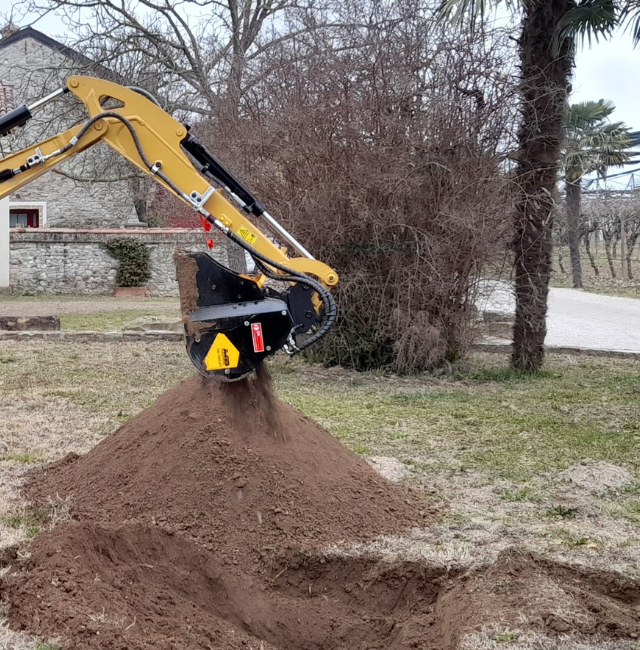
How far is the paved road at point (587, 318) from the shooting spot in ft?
34.8

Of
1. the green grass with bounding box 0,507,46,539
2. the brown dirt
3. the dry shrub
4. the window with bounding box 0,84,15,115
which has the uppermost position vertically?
the window with bounding box 0,84,15,115

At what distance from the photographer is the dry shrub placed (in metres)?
9.81

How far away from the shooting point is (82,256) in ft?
79.3

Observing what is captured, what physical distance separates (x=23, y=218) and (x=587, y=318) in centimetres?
1917

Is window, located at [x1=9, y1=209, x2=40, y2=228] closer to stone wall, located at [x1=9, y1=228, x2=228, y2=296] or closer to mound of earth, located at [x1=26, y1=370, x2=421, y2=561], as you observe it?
stone wall, located at [x1=9, y1=228, x2=228, y2=296]

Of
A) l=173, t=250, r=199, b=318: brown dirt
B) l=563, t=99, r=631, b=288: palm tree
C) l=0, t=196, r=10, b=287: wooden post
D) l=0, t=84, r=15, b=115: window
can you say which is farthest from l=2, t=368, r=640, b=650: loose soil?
l=563, t=99, r=631, b=288: palm tree

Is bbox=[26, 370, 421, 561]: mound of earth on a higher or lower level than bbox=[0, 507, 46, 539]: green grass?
higher

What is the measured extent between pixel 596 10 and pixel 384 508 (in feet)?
25.0

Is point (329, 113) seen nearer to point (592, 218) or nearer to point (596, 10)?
point (596, 10)

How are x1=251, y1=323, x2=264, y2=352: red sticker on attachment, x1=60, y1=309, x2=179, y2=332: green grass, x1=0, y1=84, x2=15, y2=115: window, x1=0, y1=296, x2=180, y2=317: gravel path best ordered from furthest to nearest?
x1=0, y1=84, x2=15, y2=115: window < x1=0, y1=296, x2=180, y2=317: gravel path < x1=60, y1=309, x2=179, y2=332: green grass < x1=251, y1=323, x2=264, y2=352: red sticker on attachment

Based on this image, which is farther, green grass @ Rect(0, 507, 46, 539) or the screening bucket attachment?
the screening bucket attachment

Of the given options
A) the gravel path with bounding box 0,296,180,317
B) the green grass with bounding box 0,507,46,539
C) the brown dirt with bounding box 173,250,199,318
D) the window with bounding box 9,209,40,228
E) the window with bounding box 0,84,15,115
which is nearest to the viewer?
the green grass with bounding box 0,507,46,539

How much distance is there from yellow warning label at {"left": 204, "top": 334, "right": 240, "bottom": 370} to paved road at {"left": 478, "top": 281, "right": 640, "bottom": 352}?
597cm

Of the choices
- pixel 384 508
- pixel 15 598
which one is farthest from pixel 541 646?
pixel 15 598
